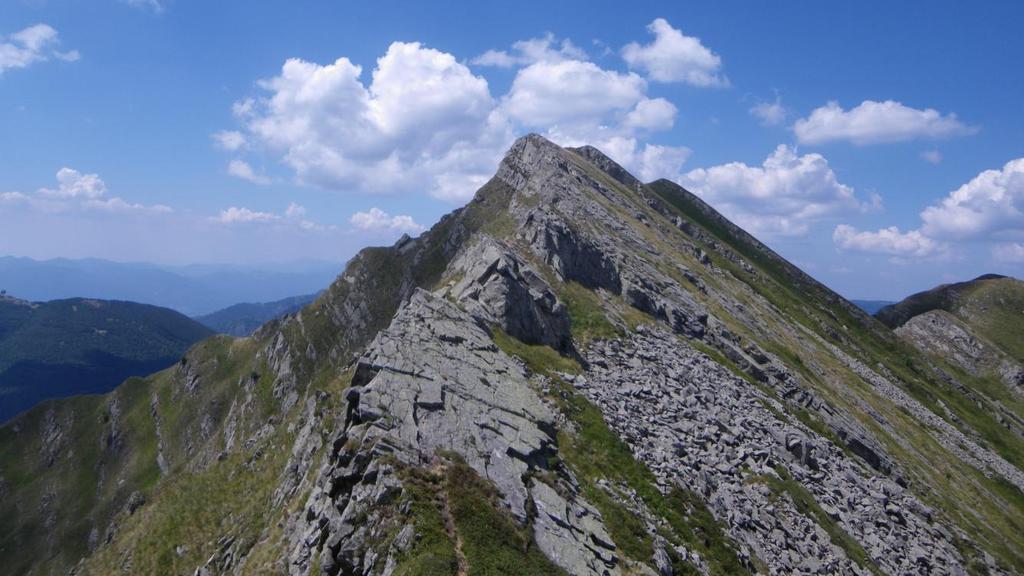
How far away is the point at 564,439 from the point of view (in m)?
33.9

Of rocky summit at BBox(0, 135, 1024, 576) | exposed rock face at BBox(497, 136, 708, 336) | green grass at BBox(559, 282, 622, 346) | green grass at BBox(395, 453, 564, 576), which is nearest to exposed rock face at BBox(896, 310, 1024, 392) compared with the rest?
rocky summit at BBox(0, 135, 1024, 576)

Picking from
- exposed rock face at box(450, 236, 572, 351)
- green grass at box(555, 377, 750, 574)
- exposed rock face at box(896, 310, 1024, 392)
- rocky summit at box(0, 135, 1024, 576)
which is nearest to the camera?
rocky summit at box(0, 135, 1024, 576)

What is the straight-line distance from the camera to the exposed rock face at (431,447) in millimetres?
23406

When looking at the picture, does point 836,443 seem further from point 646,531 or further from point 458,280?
point 458,280

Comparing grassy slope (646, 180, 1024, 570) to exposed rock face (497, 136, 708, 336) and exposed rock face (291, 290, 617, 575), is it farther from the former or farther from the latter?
exposed rock face (291, 290, 617, 575)

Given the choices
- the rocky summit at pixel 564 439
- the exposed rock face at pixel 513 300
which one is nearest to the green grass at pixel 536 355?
the rocky summit at pixel 564 439

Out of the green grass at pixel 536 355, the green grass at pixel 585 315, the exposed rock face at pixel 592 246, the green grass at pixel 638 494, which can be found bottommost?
the green grass at pixel 638 494

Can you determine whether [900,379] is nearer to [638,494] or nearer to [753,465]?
[753,465]

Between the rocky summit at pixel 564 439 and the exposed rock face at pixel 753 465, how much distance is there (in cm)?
21

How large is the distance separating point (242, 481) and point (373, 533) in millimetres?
34566

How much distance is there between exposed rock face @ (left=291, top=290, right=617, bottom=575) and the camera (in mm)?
23406

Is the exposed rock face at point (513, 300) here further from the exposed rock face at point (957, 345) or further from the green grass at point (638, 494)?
the exposed rock face at point (957, 345)

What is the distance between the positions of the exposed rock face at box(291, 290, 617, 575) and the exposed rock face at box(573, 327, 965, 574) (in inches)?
360

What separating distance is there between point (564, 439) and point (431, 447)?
10.3 meters
